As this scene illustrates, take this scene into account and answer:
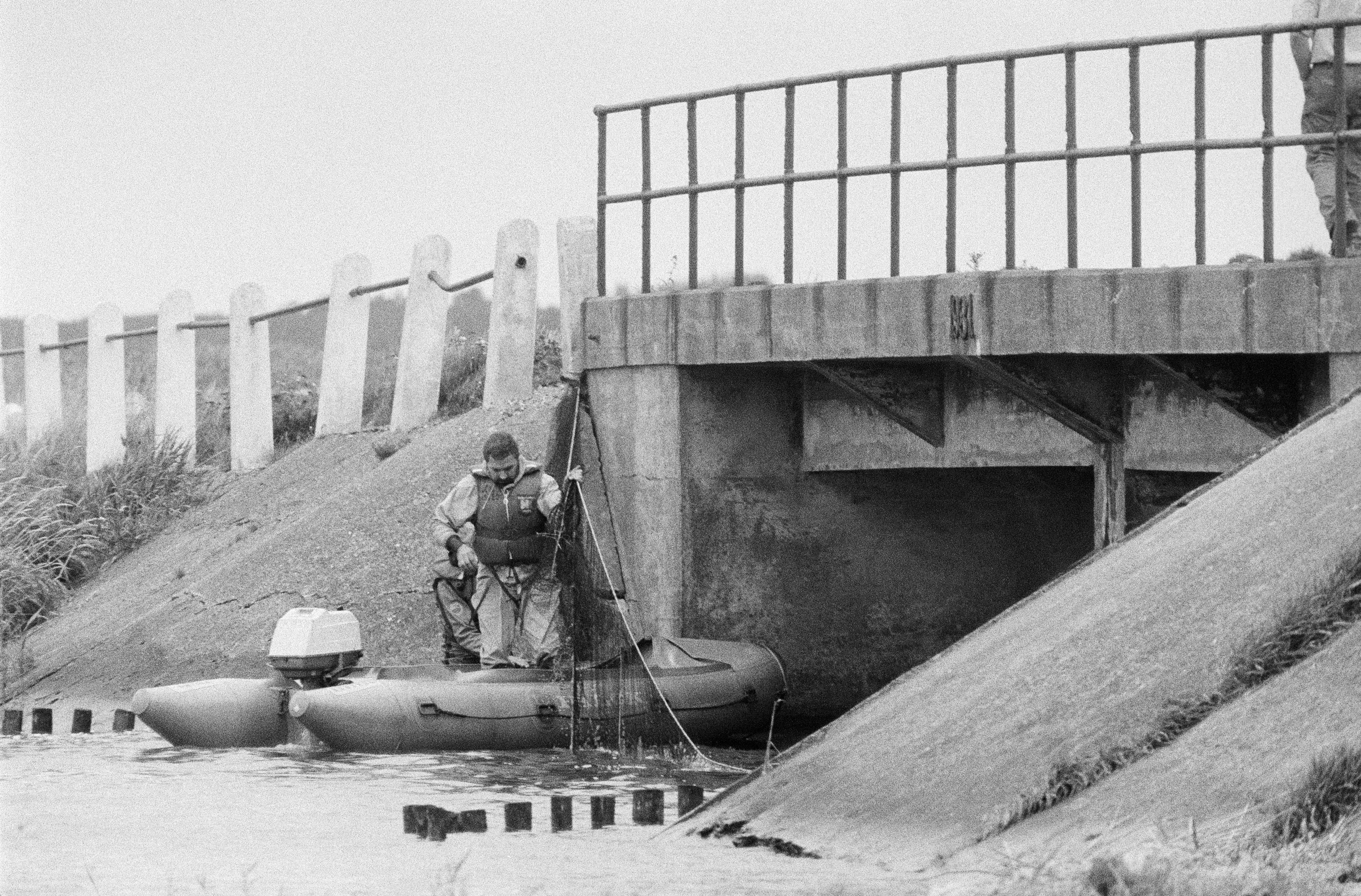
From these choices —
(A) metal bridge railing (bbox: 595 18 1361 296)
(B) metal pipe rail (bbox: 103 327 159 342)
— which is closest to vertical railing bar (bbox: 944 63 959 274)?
(A) metal bridge railing (bbox: 595 18 1361 296)

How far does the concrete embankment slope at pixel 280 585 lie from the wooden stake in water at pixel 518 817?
5947 millimetres

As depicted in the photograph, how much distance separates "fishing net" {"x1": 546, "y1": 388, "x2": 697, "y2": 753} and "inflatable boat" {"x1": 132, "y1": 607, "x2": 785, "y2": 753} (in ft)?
0.04

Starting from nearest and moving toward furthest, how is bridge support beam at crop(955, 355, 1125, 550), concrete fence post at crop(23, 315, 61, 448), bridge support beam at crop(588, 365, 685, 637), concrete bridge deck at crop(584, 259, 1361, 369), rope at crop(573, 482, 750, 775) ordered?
concrete bridge deck at crop(584, 259, 1361, 369) → rope at crop(573, 482, 750, 775) → bridge support beam at crop(955, 355, 1125, 550) → bridge support beam at crop(588, 365, 685, 637) → concrete fence post at crop(23, 315, 61, 448)

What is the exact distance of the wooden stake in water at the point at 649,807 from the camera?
934 cm

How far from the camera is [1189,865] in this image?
5777 mm

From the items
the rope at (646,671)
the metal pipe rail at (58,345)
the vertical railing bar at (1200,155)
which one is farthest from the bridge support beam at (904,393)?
Result: the metal pipe rail at (58,345)

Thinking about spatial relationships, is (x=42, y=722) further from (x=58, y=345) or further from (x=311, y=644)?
(x=58, y=345)

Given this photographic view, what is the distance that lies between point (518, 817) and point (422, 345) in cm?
1051

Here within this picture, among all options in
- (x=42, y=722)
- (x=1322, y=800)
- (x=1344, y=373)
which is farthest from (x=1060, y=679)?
(x=42, y=722)

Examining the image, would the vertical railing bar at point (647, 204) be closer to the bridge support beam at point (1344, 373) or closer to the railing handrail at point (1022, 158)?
the railing handrail at point (1022, 158)

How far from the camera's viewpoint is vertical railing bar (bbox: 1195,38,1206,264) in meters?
12.1

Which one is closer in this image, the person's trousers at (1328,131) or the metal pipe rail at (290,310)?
the person's trousers at (1328,131)

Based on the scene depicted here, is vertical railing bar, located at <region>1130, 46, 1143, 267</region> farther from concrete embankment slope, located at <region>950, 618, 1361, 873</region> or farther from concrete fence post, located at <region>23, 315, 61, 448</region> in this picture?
concrete fence post, located at <region>23, 315, 61, 448</region>

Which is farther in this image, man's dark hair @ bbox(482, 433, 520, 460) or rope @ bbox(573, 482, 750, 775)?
man's dark hair @ bbox(482, 433, 520, 460)
